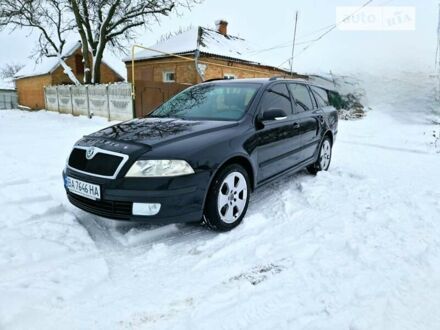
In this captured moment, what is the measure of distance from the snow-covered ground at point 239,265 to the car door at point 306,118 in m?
0.66

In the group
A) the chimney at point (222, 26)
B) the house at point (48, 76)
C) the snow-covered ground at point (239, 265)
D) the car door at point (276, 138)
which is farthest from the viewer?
the house at point (48, 76)

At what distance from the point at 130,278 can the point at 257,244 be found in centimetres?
118

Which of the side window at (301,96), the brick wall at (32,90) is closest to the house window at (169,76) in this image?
the brick wall at (32,90)

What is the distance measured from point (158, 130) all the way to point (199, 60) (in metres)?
14.9

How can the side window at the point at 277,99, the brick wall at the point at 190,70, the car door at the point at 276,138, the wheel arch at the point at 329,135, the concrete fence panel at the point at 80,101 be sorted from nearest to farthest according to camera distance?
the car door at the point at 276,138, the side window at the point at 277,99, the wheel arch at the point at 329,135, the concrete fence panel at the point at 80,101, the brick wall at the point at 190,70

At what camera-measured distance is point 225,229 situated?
3424mm

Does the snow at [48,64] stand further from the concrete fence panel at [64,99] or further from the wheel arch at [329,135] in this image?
the wheel arch at [329,135]

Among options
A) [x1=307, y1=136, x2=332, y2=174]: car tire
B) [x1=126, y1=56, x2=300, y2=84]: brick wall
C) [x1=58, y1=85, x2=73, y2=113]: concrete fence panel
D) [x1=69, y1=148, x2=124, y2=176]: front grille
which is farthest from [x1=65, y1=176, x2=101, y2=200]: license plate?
[x1=58, y1=85, x2=73, y2=113]: concrete fence panel

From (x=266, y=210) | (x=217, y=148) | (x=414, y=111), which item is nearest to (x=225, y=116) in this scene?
(x=217, y=148)

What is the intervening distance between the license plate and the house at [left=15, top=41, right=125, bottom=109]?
26589 mm

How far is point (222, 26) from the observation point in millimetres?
22672

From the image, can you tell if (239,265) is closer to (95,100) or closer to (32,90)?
(95,100)

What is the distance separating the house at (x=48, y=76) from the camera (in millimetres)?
27406

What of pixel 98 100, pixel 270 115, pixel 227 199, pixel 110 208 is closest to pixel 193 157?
pixel 227 199
